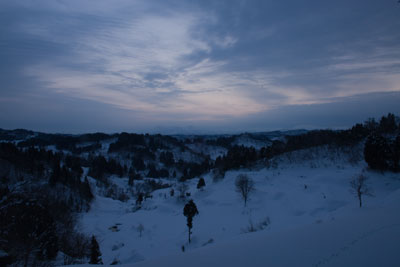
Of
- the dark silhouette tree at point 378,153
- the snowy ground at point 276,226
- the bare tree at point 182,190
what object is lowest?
the bare tree at point 182,190

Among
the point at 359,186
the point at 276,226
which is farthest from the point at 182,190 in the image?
the point at 359,186

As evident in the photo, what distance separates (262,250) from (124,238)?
3356cm

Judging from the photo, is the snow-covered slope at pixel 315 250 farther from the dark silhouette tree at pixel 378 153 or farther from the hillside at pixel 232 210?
the dark silhouette tree at pixel 378 153

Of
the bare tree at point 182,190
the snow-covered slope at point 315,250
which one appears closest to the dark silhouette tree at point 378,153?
the snow-covered slope at point 315,250

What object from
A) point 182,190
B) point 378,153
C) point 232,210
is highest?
point 378,153

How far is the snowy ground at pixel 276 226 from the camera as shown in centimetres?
869

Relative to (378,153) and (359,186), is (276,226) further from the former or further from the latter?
(378,153)

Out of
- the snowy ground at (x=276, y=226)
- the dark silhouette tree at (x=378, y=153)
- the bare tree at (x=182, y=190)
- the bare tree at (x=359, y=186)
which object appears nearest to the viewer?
the snowy ground at (x=276, y=226)

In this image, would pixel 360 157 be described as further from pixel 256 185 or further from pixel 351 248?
pixel 351 248

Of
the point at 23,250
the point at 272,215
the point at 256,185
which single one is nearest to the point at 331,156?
the point at 256,185

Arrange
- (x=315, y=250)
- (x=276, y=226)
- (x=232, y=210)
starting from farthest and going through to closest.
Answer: (x=232, y=210) → (x=276, y=226) → (x=315, y=250)

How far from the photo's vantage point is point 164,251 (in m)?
26.0

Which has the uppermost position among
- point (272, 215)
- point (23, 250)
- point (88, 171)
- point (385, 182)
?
point (23, 250)

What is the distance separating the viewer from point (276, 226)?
19672mm
